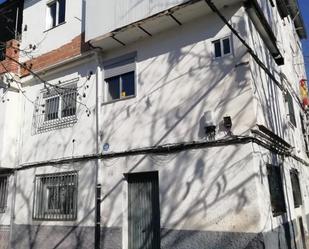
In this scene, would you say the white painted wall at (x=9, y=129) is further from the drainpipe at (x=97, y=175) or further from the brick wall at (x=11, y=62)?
the drainpipe at (x=97, y=175)

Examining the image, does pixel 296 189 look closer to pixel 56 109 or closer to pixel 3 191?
pixel 56 109

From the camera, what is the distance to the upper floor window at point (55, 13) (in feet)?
39.4

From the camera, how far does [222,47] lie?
8242mm

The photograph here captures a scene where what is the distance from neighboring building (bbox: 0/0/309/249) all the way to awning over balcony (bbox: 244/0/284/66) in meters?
0.04

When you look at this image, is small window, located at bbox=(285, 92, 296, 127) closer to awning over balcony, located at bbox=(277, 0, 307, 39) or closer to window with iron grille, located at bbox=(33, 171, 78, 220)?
awning over balcony, located at bbox=(277, 0, 307, 39)

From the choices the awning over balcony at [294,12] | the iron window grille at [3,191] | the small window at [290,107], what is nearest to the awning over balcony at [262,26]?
the small window at [290,107]

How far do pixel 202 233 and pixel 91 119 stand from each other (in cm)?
463

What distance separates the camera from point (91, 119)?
10.1 meters

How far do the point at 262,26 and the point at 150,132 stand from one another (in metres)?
4.22

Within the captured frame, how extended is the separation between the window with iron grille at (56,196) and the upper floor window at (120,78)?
2.61 m

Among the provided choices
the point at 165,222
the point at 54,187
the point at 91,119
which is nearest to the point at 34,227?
the point at 54,187

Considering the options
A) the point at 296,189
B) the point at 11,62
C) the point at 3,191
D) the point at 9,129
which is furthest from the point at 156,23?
the point at 3,191

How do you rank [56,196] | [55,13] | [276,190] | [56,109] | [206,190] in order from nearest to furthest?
[206,190] < [276,190] < [56,196] < [56,109] < [55,13]

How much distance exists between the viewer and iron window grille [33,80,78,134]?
10.7m
